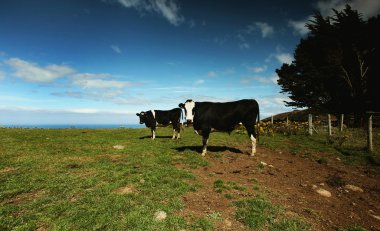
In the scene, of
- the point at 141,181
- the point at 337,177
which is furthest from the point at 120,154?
the point at 337,177

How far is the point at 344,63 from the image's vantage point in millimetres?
31953

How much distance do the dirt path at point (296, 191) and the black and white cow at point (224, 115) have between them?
1795mm

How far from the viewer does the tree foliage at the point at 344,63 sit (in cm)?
2919

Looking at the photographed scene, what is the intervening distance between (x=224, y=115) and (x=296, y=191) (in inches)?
246

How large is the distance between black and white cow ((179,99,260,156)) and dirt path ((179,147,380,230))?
5.89 ft

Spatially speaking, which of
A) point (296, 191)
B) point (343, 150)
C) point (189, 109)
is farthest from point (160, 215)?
point (343, 150)

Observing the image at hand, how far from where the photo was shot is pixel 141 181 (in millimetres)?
8539

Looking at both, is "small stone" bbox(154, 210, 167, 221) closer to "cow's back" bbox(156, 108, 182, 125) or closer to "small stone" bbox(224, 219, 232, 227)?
"small stone" bbox(224, 219, 232, 227)

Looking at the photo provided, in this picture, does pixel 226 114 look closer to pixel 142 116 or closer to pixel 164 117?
pixel 164 117

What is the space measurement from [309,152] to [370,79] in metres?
20.7

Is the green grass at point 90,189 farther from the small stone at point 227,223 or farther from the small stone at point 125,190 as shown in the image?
the small stone at point 227,223

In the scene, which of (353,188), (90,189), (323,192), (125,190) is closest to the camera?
(125,190)

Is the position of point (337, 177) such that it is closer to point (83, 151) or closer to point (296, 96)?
point (83, 151)

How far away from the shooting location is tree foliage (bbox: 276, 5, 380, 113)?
95.8 ft
